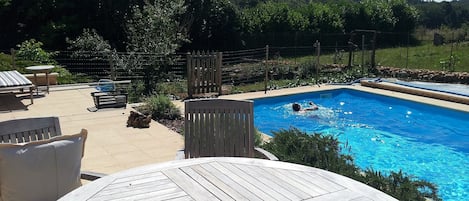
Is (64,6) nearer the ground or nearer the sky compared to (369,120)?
nearer the sky

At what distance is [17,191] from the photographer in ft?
8.25

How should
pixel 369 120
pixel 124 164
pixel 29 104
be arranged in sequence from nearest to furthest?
1. pixel 124 164
2. pixel 29 104
3. pixel 369 120

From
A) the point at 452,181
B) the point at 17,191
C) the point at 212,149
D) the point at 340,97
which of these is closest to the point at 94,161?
the point at 212,149

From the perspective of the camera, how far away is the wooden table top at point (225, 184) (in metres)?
2.07

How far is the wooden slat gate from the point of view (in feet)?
32.4

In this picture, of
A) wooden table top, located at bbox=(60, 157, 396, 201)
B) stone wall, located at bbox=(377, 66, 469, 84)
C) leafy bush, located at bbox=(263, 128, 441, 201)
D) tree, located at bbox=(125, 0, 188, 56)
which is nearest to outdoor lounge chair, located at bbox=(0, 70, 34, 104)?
tree, located at bbox=(125, 0, 188, 56)

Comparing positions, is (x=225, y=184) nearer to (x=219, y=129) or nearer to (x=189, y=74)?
(x=219, y=129)

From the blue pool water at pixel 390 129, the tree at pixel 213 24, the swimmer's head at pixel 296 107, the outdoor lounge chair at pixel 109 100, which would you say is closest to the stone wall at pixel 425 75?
the blue pool water at pixel 390 129

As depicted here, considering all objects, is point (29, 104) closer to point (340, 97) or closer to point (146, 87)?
point (146, 87)

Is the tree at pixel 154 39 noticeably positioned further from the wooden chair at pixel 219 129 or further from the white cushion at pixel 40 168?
the white cushion at pixel 40 168

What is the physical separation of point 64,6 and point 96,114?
9713 millimetres

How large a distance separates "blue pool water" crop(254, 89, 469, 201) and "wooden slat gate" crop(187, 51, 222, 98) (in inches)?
47.4

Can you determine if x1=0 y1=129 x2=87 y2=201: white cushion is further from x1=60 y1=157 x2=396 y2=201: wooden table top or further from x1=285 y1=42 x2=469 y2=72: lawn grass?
x1=285 y1=42 x2=469 y2=72: lawn grass

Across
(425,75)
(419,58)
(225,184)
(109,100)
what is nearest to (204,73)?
(109,100)
